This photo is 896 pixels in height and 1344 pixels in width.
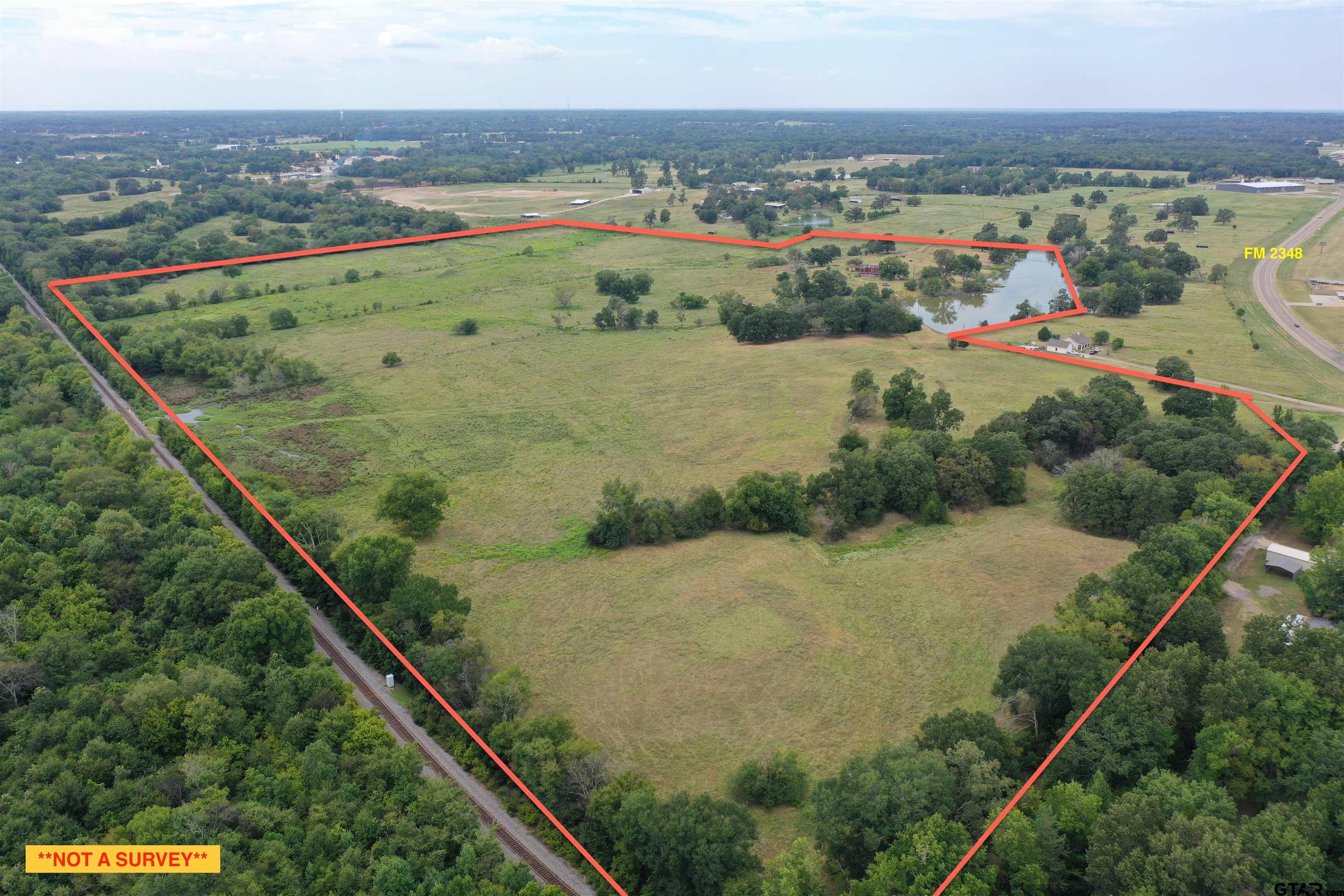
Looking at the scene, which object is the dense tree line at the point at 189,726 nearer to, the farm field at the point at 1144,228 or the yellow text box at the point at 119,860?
the yellow text box at the point at 119,860

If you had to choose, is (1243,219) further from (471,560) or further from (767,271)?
(471,560)

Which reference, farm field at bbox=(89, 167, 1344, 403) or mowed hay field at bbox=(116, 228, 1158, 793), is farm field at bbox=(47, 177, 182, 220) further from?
mowed hay field at bbox=(116, 228, 1158, 793)

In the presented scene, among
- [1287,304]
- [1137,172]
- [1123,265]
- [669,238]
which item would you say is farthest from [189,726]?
[1137,172]

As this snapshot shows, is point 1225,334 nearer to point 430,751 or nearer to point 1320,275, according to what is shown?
point 1320,275

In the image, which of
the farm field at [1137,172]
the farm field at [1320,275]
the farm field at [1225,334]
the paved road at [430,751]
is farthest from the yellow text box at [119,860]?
the farm field at [1137,172]

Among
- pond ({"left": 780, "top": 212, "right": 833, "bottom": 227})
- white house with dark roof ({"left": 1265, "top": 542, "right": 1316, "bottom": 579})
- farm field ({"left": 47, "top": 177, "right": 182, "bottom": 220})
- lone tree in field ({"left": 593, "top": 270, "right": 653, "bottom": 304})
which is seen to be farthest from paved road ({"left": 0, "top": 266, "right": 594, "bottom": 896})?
farm field ({"left": 47, "top": 177, "right": 182, "bottom": 220})

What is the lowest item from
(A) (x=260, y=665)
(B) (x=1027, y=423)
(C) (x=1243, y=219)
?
(A) (x=260, y=665)

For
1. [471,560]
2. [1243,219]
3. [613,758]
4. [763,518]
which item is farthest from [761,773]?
[1243,219]
